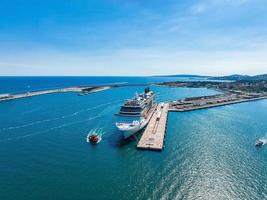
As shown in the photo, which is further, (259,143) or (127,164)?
(259,143)

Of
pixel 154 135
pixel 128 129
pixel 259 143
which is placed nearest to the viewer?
pixel 259 143

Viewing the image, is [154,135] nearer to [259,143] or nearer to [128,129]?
[128,129]

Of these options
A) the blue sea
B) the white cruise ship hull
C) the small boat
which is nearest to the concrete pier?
the blue sea

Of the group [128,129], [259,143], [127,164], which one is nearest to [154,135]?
[128,129]

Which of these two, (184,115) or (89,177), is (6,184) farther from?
(184,115)

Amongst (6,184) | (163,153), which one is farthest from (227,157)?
(6,184)

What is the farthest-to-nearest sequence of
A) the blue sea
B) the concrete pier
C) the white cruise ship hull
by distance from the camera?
1. the white cruise ship hull
2. the concrete pier
3. the blue sea

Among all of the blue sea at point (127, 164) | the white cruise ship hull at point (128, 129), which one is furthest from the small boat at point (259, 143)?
the white cruise ship hull at point (128, 129)

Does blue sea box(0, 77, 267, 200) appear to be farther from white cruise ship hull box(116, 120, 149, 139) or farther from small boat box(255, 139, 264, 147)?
white cruise ship hull box(116, 120, 149, 139)

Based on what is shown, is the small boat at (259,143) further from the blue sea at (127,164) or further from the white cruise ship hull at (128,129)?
the white cruise ship hull at (128,129)

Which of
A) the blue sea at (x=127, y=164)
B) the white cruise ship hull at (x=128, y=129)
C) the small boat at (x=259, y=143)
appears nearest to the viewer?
the blue sea at (x=127, y=164)

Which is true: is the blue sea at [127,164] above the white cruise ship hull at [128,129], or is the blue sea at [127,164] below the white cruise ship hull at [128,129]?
below
